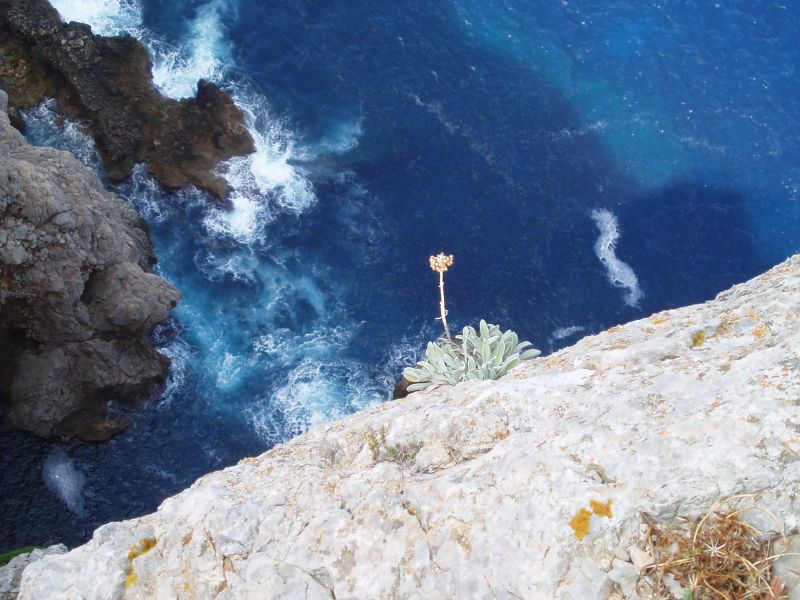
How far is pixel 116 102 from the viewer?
186ft

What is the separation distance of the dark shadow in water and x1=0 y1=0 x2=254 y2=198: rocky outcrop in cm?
2937

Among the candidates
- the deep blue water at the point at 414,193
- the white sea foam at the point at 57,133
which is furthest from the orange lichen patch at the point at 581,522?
the white sea foam at the point at 57,133

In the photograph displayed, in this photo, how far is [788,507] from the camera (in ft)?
28.4

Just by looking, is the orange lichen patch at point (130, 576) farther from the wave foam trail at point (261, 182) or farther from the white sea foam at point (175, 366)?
the wave foam trail at point (261, 182)

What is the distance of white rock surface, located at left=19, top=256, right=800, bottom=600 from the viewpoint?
369 inches

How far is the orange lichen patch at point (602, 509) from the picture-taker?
945 centimetres

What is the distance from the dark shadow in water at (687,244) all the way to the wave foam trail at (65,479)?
38.5 metres

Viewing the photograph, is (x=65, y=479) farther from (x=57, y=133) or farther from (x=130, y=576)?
(x=130, y=576)

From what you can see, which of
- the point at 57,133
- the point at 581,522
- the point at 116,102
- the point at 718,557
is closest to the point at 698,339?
the point at 581,522

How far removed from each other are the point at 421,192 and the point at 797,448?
49.6m

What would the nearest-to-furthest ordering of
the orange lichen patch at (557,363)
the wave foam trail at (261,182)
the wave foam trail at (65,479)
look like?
1. the orange lichen patch at (557,363)
2. the wave foam trail at (65,479)
3. the wave foam trail at (261,182)

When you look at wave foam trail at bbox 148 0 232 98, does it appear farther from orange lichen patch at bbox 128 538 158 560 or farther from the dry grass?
the dry grass

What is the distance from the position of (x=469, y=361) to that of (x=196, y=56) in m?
48.5

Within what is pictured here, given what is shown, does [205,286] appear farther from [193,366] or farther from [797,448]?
[797,448]
